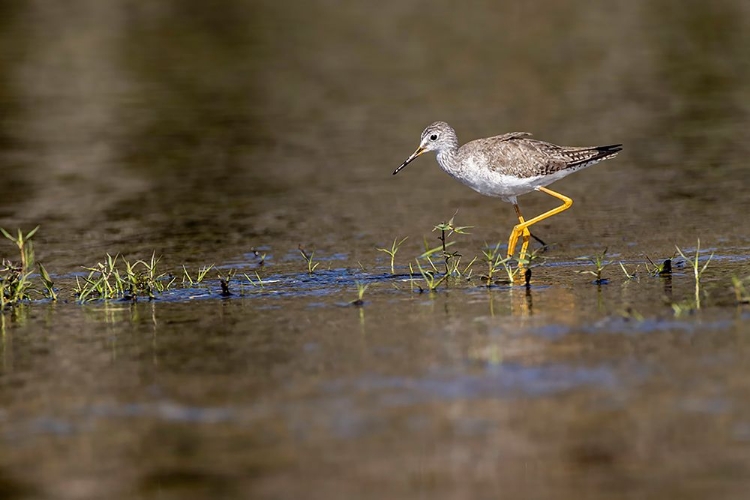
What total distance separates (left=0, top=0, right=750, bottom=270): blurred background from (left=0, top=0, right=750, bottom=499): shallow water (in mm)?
101

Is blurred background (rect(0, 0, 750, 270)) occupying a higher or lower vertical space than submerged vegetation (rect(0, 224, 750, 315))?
higher

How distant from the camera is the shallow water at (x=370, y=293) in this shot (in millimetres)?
6441

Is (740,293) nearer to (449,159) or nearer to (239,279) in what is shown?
(449,159)

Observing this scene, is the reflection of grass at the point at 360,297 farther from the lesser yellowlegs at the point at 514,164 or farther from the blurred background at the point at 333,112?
the blurred background at the point at 333,112

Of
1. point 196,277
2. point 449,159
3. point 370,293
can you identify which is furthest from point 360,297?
point 449,159

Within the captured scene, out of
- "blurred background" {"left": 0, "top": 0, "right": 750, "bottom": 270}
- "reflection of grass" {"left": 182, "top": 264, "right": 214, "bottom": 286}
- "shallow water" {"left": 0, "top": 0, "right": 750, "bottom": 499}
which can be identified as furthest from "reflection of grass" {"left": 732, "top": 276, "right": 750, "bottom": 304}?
"reflection of grass" {"left": 182, "top": 264, "right": 214, "bottom": 286}

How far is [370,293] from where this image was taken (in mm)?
10562

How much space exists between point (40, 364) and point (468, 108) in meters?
14.9

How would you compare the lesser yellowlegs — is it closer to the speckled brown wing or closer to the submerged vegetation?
the speckled brown wing

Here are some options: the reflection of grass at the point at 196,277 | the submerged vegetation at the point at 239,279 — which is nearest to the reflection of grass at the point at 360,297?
the submerged vegetation at the point at 239,279

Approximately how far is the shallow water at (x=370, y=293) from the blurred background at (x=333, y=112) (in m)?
0.10

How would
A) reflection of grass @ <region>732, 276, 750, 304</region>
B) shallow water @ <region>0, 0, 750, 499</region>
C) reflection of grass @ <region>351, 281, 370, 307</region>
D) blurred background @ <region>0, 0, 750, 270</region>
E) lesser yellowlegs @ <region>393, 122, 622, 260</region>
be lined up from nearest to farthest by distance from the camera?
shallow water @ <region>0, 0, 750, 499</region>, reflection of grass @ <region>732, 276, 750, 304</region>, reflection of grass @ <region>351, 281, 370, 307</region>, lesser yellowlegs @ <region>393, 122, 622, 260</region>, blurred background @ <region>0, 0, 750, 270</region>

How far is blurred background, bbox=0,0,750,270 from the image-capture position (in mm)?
14805

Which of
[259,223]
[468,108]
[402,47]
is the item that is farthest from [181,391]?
[402,47]
